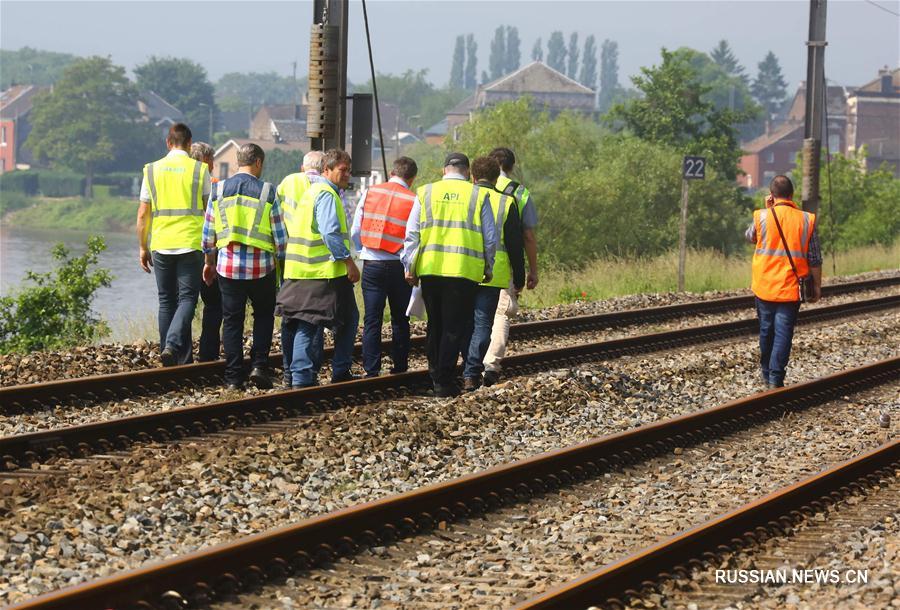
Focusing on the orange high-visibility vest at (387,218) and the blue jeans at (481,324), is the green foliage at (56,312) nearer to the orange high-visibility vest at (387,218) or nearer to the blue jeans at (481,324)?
the orange high-visibility vest at (387,218)

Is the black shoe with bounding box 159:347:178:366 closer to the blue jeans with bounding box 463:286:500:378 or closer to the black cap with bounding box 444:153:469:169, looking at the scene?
the blue jeans with bounding box 463:286:500:378

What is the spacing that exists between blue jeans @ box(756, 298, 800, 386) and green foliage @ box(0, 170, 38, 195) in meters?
99.1

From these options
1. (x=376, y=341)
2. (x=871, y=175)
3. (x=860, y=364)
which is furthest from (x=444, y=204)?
(x=871, y=175)

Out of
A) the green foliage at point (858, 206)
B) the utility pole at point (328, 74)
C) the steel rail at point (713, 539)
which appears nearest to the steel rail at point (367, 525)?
the steel rail at point (713, 539)

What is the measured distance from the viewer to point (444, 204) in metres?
11.0

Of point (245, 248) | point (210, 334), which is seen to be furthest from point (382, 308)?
point (210, 334)

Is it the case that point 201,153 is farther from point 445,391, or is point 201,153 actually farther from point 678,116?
point 678,116

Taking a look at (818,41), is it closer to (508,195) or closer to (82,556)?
(508,195)

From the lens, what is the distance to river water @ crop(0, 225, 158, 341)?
760 inches

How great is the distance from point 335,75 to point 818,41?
19463mm

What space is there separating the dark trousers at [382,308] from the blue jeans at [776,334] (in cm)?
345

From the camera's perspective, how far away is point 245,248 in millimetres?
11062

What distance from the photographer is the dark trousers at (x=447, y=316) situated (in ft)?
36.7

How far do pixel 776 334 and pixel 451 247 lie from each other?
3.61 metres
